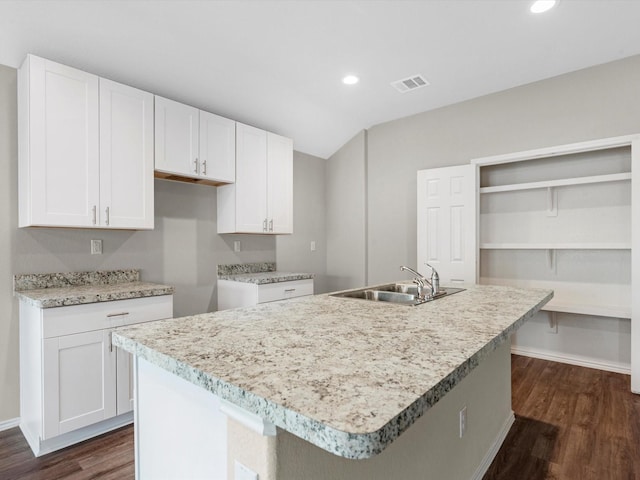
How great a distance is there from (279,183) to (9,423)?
→ 2.90 m

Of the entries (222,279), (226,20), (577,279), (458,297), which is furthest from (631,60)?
(222,279)

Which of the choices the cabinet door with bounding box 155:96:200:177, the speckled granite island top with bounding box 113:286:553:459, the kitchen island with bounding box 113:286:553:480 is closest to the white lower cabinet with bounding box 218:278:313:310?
the cabinet door with bounding box 155:96:200:177

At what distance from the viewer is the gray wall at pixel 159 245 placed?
244 centimetres

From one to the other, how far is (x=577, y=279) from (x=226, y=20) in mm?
3822

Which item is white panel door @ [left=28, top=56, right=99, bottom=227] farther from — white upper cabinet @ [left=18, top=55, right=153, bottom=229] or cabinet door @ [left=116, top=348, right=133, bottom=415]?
cabinet door @ [left=116, top=348, right=133, bottom=415]

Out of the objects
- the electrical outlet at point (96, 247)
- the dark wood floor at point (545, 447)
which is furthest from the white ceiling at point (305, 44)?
the dark wood floor at point (545, 447)

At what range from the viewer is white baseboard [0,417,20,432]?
7.85 feet

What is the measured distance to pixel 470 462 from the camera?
1.76 meters

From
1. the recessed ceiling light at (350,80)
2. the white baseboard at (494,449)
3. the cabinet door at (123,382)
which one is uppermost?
the recessed ceiling light at (350,80)

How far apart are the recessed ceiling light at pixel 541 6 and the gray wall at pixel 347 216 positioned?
96.1 inches

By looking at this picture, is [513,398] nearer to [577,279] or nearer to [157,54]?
[577,279]

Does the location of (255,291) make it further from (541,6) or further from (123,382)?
(541,6)

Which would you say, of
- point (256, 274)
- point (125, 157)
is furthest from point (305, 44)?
point (256, 274)

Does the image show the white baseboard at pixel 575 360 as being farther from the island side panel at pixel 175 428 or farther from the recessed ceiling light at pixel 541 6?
the island side panel at pixel 175 428
